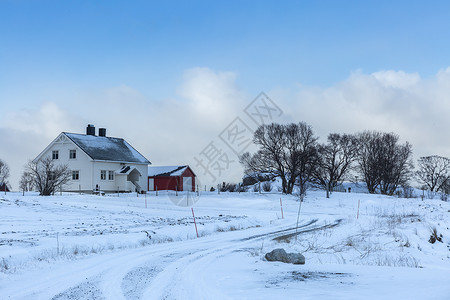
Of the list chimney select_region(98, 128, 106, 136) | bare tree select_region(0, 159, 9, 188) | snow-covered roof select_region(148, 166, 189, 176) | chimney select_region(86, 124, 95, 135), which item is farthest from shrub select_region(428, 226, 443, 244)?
bare tree select_region(0, 159, 9, 188)

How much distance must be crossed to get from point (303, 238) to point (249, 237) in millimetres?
2426

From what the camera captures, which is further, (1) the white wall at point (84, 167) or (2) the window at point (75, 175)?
(2) the window at point (75, 175)

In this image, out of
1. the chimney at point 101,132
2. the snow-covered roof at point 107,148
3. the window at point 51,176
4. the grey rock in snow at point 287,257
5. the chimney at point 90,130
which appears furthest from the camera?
the chimney at point 101,132

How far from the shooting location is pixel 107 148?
58.1 metres

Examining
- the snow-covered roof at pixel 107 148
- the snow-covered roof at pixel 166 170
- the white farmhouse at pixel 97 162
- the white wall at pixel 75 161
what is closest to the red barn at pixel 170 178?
the snow-covered roof at pixel 166 170

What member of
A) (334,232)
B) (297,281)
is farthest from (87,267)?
(334,232)

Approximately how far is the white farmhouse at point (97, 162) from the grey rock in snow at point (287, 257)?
45.0 metres

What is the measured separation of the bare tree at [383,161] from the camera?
7131 cm

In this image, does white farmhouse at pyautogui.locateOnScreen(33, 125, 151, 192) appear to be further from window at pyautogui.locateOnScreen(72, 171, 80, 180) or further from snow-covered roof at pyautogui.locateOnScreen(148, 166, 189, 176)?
snow-covered roof at pyautogui.locateOnScreen(148, 166, 189, 176)

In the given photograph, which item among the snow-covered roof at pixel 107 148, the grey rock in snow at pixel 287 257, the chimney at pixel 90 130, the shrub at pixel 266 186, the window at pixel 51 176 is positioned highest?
the chimney at pixel 90 130

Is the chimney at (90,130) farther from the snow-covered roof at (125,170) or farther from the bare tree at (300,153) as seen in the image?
the bare tree at (300,153)

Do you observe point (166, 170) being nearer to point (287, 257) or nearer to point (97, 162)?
point (97, 162)

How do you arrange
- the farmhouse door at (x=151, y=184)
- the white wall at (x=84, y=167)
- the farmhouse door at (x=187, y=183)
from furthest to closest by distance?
the farmhouse door at (x=187, y=183)
the farmhouse door at (x=151, y=184)
the white wall at (x=84, y=167)

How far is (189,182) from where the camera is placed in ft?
229
